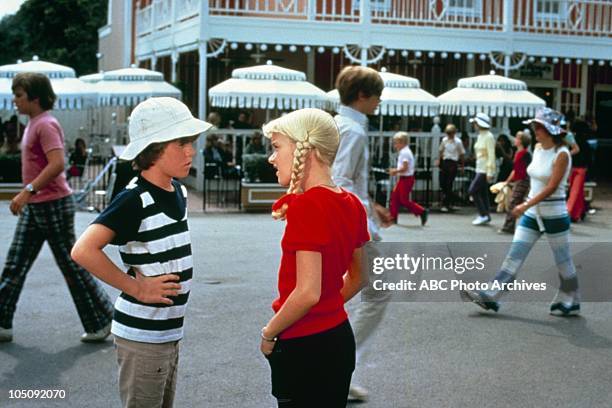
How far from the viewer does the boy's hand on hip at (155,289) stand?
3.71 meters

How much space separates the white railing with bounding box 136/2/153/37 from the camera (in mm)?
27984

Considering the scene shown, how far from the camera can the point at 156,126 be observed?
3816 millimetres

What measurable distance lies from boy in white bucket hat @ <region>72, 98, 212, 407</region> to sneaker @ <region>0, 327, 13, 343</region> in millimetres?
3351

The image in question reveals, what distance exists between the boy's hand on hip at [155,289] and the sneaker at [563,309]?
17.5 feet

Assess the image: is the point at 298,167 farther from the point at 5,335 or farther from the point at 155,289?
the point at 5,335

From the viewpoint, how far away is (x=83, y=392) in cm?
574

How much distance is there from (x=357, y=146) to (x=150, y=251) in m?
2.15

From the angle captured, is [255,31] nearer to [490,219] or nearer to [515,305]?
[490,219]

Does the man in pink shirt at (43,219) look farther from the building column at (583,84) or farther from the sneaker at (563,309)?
the building column at (583,84)

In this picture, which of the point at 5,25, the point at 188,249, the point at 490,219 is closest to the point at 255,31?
the point at 490,219

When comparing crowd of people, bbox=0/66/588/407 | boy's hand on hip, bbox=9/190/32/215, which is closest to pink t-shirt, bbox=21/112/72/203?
boy's hand on hip, bbox=9/190/32/215

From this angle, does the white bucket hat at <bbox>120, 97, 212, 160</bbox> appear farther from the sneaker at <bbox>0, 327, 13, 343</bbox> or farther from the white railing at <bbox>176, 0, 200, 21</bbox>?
the white railing at <bbox>176, 0, 200, 21</bbox>

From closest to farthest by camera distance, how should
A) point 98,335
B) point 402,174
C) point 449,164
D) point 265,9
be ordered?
1. point 98,335
2. point 402,174
3. point 449,164
4. point 265,9

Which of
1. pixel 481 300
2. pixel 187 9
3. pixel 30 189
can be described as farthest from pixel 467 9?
pixel 30 189
